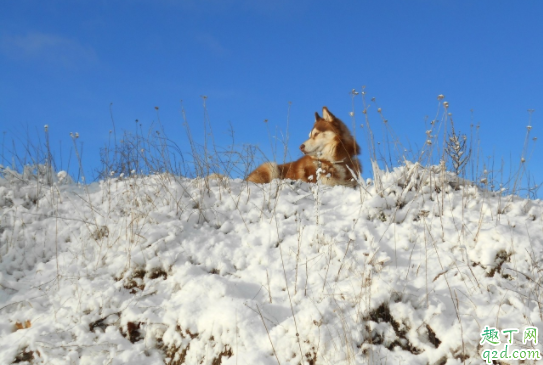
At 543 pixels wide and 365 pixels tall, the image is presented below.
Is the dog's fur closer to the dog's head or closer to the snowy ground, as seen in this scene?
the dog's head

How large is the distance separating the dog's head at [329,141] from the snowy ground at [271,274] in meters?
2.28

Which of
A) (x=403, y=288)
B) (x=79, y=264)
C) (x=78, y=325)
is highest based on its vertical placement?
(x=79, y=264)

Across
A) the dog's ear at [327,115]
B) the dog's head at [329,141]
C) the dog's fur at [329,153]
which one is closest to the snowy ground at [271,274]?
the dog's fur at [329,153]

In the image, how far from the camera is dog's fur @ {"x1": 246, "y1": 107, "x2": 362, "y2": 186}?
806cm

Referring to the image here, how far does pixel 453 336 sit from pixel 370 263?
103cm

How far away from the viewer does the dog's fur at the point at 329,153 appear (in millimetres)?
8062

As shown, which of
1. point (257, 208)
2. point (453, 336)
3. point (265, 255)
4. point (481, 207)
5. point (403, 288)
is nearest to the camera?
point (453, 336)

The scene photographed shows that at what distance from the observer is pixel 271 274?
13.5 feet

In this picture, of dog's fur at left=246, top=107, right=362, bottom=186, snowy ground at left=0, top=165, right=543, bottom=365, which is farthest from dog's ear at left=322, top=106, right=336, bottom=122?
snowy ground at left=0, top=165, right=543, bottom=365

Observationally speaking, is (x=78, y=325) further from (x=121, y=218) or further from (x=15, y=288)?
(x=121, y=218)

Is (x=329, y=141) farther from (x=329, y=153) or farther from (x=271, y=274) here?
(x=271, y=274)

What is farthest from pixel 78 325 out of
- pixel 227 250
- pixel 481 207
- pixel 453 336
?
pixel 481 207

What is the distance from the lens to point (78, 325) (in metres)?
3.82

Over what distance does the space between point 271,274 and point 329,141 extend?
4561mm
